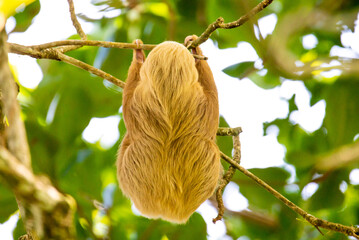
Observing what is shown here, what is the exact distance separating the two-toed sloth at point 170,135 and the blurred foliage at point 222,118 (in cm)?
181

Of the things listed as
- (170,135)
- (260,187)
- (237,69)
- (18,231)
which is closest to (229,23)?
(170,135)

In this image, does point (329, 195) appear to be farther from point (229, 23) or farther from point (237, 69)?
point (229, 23)

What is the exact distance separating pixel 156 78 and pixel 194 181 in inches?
29.1

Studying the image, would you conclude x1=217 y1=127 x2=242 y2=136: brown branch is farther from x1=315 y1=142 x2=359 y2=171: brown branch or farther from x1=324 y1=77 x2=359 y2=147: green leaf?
x1=315 y1=142 x2=359 y2=171: brown branch

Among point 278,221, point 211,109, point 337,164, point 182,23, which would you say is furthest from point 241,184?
point 211,109

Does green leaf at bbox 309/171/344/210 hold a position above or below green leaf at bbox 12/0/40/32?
below

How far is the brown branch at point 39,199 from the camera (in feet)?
2.98

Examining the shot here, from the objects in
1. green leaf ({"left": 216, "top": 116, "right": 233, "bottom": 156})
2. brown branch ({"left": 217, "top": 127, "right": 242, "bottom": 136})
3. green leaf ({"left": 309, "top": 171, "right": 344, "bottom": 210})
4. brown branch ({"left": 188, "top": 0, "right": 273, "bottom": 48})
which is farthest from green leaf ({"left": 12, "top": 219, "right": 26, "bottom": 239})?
green leaf ({"left": 309, "top": 171, "right": 344, "bottom": 210})

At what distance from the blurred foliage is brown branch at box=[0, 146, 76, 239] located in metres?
3.33

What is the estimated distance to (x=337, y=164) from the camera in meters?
4.55

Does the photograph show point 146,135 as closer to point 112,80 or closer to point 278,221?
point 112,80

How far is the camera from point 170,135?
8.39ft

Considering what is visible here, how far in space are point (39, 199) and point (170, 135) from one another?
5.39 feet

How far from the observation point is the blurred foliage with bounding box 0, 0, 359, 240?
4387mm
